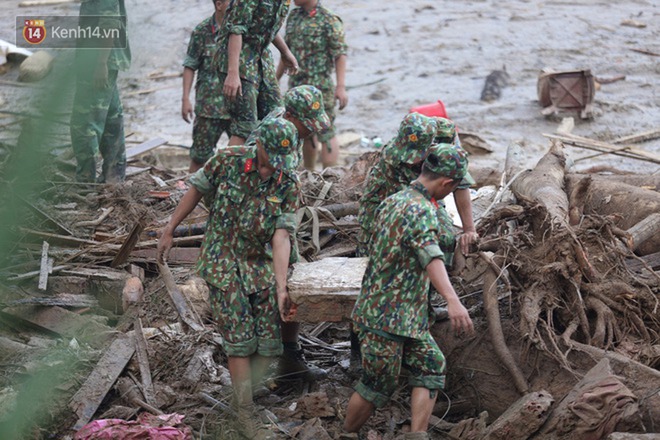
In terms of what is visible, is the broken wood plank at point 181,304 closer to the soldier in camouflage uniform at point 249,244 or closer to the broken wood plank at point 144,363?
the broken wood plank at point 144,363

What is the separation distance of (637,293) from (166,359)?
3386mm

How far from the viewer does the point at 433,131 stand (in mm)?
6215

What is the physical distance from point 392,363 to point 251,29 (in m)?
3.96

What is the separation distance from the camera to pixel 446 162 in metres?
5.21

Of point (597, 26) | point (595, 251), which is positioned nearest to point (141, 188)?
point (595, 251)

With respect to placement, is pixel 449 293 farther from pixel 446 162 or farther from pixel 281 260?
pixel 281 260

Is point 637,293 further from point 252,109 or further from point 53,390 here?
point 53,390

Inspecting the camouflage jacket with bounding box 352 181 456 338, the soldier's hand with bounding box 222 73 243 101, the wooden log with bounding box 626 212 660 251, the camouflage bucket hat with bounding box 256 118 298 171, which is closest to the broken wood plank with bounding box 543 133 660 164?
the wooden log with bounding box 626 212 660 251

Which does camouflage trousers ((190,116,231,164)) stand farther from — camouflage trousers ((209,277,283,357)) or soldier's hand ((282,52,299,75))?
camouflage trousers ((209,277,283,357))

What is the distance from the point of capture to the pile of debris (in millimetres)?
5434

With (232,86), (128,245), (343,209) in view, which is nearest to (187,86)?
(232,86)

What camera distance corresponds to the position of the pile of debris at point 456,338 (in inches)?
214

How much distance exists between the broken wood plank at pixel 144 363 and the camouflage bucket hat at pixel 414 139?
227cm

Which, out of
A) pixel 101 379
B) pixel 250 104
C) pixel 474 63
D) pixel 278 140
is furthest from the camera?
pixel 474 63
